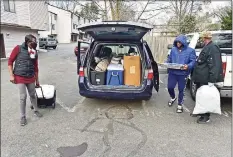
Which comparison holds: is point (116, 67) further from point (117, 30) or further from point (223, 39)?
point (223, 39)

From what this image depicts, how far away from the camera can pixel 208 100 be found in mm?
3760

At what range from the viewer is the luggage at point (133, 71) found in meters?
4.71

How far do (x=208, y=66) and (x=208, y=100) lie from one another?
62 cm

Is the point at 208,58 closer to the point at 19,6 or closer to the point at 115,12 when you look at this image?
the point at 115,12

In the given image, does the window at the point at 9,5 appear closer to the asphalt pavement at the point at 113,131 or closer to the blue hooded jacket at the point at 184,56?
the asphalt pavement at the point at 113,131

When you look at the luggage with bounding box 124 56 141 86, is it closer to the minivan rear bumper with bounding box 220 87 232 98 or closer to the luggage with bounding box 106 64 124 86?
the luggage with bounding box 106 64 124 86

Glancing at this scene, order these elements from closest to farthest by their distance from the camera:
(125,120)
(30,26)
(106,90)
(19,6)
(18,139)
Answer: (18,139)
(125,120)
(106,90)
(19,6)
(30,26)

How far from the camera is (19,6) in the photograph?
56.5 feet

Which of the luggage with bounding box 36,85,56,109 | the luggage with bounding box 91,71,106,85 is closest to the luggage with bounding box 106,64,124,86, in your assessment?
the luggage with bounding box 91,71,106,85

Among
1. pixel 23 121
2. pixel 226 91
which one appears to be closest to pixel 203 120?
pixel 226 91

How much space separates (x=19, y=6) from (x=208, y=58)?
17.6 meters

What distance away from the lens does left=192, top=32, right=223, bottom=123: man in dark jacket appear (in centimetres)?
364

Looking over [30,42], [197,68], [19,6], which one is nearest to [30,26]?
[19,6]

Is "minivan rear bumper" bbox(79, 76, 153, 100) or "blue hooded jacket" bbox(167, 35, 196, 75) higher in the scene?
"blue hooded jacket" bbox(167, 35, 196, 75)
